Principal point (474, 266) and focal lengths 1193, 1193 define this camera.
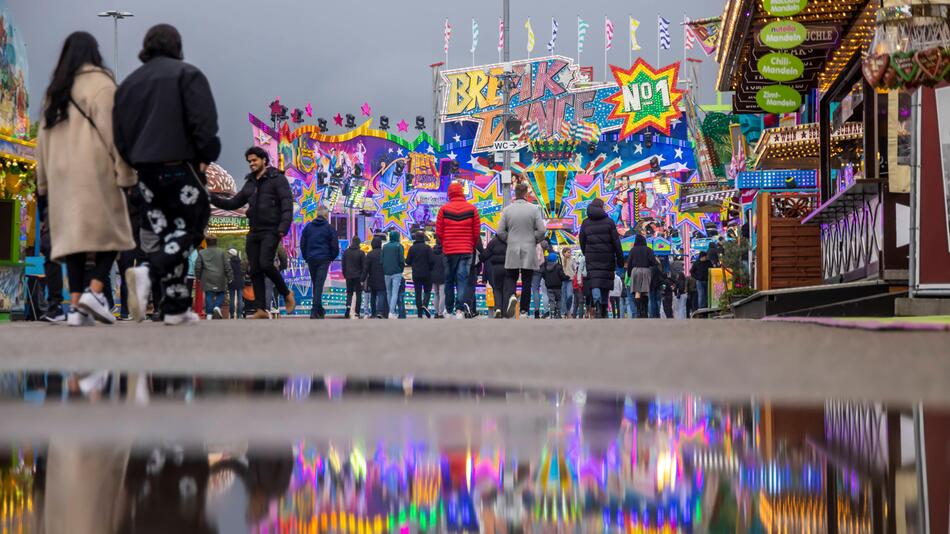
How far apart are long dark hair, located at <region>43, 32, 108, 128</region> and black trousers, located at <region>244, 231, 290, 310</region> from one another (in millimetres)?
3756

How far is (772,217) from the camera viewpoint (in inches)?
779

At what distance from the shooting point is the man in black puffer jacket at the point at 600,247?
1688 centimetres

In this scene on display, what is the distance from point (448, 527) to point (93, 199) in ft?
23.2

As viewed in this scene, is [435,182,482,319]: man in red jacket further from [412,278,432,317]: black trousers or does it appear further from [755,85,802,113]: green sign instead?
[755,85,802,113]: green sign

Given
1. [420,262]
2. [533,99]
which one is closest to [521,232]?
[420,262]

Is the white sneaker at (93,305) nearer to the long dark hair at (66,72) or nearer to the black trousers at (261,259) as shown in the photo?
the long dark hair at (66,72)

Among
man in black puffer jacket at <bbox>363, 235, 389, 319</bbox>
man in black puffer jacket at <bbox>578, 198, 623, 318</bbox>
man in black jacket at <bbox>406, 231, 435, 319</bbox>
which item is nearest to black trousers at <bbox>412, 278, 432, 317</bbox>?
man in black jacket at <bbox>406, 231, 435, 319</bbox>

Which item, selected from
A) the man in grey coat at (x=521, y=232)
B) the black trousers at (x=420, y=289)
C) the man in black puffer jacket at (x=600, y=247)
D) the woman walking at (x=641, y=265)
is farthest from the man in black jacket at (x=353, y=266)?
the man in grey coat at (x=521, y=232)

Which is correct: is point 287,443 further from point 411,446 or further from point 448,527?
point 448,527

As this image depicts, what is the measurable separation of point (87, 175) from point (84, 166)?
2.5 inches

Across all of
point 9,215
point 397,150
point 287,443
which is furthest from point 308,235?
point 397,150

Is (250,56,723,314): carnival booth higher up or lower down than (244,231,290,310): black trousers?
higher up

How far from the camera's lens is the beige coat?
8.12 meters

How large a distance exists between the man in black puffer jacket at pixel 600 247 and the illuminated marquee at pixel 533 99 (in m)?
50.1
